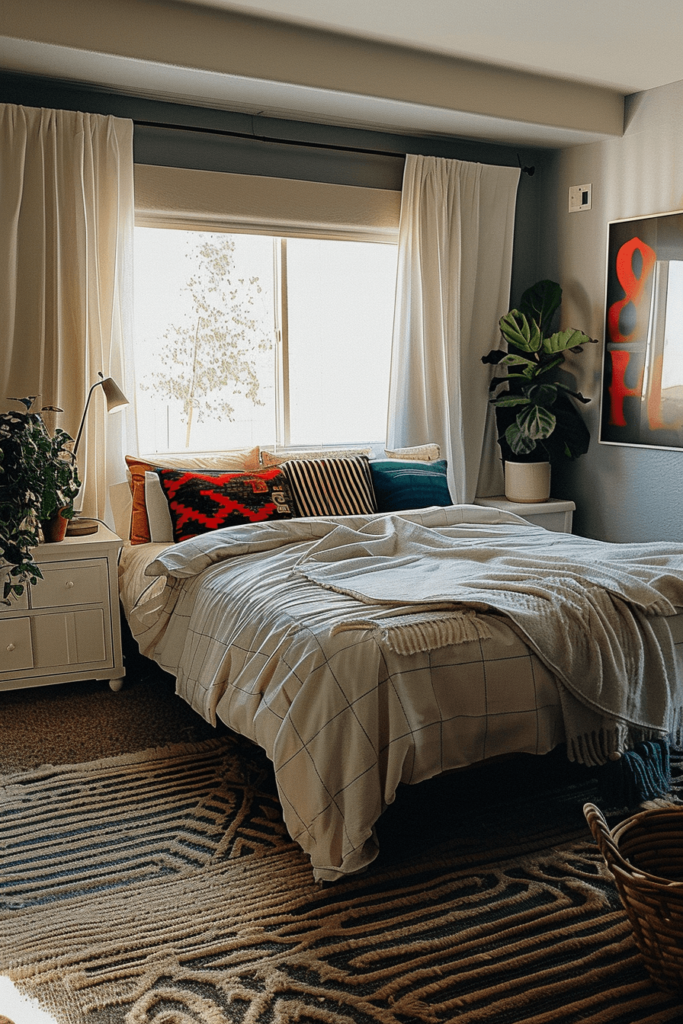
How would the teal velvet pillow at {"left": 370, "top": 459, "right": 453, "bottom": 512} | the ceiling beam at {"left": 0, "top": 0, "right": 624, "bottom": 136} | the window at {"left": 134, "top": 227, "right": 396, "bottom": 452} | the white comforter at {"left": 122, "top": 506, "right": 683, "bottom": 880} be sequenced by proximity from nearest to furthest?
the white comforter at {"left": 122, "top": 506, "right": 683, "bottom": 880} → the ceiling beam at {"left": 0, "top": 0, "right": 624, "bottom": 136} → the teal velvet pillow at {"left": 370, "top": 459, "right": 453, "bottom": 512} → the window at {"left": 134, "top": 227, "right": 396, "bottom": 452}

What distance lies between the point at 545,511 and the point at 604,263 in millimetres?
1352

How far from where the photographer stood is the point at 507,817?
7.89 feet

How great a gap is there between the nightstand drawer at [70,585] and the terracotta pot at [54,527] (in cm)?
11

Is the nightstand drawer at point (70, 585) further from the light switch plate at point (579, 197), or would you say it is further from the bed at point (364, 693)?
the light switch plate at point (579, 197)

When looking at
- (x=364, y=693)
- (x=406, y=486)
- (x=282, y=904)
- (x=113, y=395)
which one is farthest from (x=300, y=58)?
(x=282, y=904)

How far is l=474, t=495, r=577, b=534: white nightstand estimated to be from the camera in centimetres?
463

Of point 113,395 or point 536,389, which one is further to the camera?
point 536,389

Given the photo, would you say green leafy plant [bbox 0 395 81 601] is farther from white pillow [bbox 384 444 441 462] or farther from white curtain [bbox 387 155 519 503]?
white curtain [bbox 387 155 519 503]

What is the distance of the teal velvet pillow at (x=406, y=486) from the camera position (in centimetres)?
380

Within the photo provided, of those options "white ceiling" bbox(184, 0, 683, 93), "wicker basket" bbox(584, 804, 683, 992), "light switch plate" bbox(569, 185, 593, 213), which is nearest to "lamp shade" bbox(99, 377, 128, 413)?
"white ceiling" bbox(184, 0, 683, 93)

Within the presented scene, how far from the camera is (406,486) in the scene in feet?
12.6

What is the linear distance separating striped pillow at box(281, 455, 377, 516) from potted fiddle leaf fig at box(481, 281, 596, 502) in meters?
1.18

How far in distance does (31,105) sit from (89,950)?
3.29 m

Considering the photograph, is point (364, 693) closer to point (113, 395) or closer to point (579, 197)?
point (113, 395)
